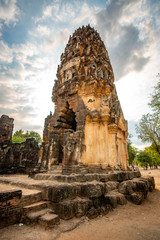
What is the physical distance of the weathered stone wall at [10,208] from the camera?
106 inches

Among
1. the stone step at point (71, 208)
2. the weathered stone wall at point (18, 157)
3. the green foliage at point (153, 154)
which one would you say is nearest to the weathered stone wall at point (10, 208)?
the stone step at point (71, 208)

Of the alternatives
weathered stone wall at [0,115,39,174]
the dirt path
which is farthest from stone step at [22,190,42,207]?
weathered stone wall at [0,115,39,174]

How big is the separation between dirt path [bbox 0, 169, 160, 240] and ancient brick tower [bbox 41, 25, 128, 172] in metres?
2.19

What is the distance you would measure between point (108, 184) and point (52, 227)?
2651mm

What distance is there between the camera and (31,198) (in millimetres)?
3309

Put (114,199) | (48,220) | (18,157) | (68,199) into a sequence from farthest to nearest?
(18,157)
(114,199)
(68,199)
(48,220)

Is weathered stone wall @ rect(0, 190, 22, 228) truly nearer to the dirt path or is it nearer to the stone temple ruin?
the stone temple ruin

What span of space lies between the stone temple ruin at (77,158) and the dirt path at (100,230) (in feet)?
0.61

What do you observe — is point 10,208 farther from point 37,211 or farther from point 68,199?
point 68,199

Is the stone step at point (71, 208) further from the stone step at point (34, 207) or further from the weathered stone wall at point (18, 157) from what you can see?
the weathered stone wall at point (18, 157)

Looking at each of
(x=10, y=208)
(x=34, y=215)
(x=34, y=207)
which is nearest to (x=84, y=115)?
(x=34, y=207)

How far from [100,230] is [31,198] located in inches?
69.7

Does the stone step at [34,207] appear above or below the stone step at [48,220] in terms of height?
above

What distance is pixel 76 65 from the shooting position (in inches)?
308
